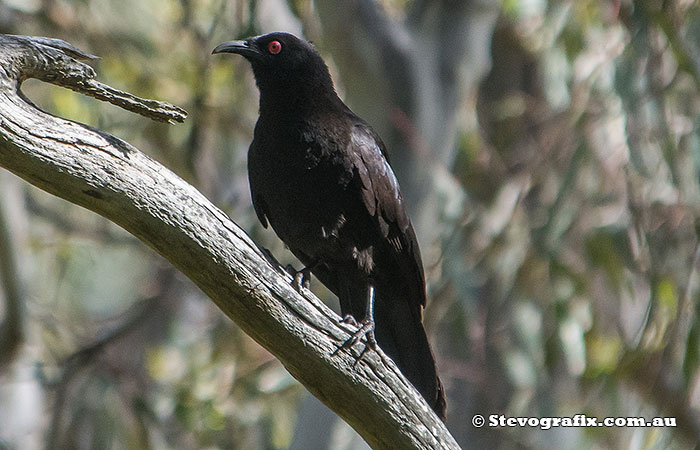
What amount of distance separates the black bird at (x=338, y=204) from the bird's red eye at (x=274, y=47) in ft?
0.05

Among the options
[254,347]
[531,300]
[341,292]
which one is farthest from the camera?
[254,347]

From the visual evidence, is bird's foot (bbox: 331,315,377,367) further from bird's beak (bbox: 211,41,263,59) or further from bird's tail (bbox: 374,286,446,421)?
bird's beak (bbox: 211,41,263,59)

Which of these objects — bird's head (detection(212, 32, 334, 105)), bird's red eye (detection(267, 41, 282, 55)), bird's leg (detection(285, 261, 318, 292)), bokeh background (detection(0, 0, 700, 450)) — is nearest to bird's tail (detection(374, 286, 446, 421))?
bird's leg (detection(285, 261, 318, 292))

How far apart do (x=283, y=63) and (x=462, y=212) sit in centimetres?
248

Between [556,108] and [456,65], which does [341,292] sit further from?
[556,108]

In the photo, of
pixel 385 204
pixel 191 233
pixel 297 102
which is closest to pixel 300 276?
pixel 385 204

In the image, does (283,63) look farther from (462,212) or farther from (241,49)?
(462,212)

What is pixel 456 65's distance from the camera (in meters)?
5.64

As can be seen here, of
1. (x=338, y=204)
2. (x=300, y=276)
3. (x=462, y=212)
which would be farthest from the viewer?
(x=462, y=212)

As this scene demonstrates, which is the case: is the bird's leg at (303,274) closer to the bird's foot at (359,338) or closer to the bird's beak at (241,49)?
the bird's foot at (359,338)

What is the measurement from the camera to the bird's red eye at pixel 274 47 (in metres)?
3.91

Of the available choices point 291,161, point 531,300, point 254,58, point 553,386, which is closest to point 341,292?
point 291,161

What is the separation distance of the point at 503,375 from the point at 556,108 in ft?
6.92

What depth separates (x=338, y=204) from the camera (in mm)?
3502
